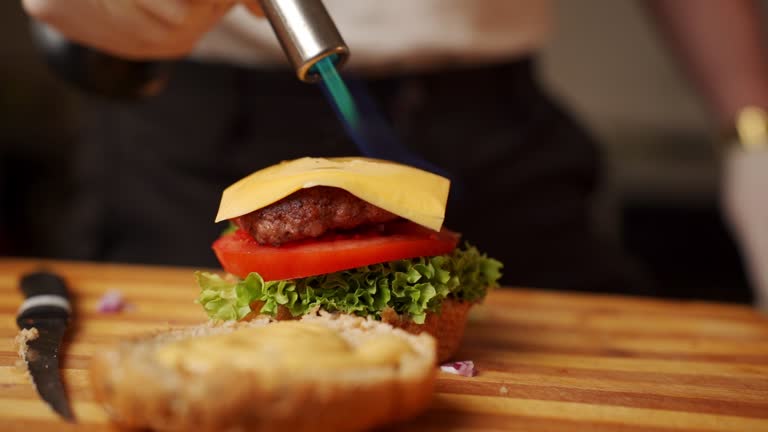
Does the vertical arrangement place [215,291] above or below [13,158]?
below

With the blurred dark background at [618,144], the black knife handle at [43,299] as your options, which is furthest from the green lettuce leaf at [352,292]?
the blurred dark background at [618,144]

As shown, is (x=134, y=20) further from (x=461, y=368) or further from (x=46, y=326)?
(x=461, y=368)

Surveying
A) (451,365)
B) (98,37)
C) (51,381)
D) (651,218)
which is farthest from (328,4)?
(651,218)

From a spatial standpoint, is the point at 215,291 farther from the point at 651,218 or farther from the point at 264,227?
the point at 651,218

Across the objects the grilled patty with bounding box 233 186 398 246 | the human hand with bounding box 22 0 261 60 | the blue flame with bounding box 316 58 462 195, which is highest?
the human hand with bounding box 22 0 261 60

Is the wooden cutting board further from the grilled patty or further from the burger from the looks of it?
the grilled patty

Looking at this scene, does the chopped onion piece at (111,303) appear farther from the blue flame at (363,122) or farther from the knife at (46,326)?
the blue flame at (363,122)

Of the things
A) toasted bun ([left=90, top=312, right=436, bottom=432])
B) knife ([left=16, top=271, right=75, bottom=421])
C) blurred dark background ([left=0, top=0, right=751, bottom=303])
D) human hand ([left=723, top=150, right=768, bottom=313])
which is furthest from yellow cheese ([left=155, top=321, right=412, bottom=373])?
blurred dark background ([left=0, top=0, right=751, bottom=303])

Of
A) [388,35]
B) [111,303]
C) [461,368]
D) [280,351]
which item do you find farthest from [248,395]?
[388,35]
